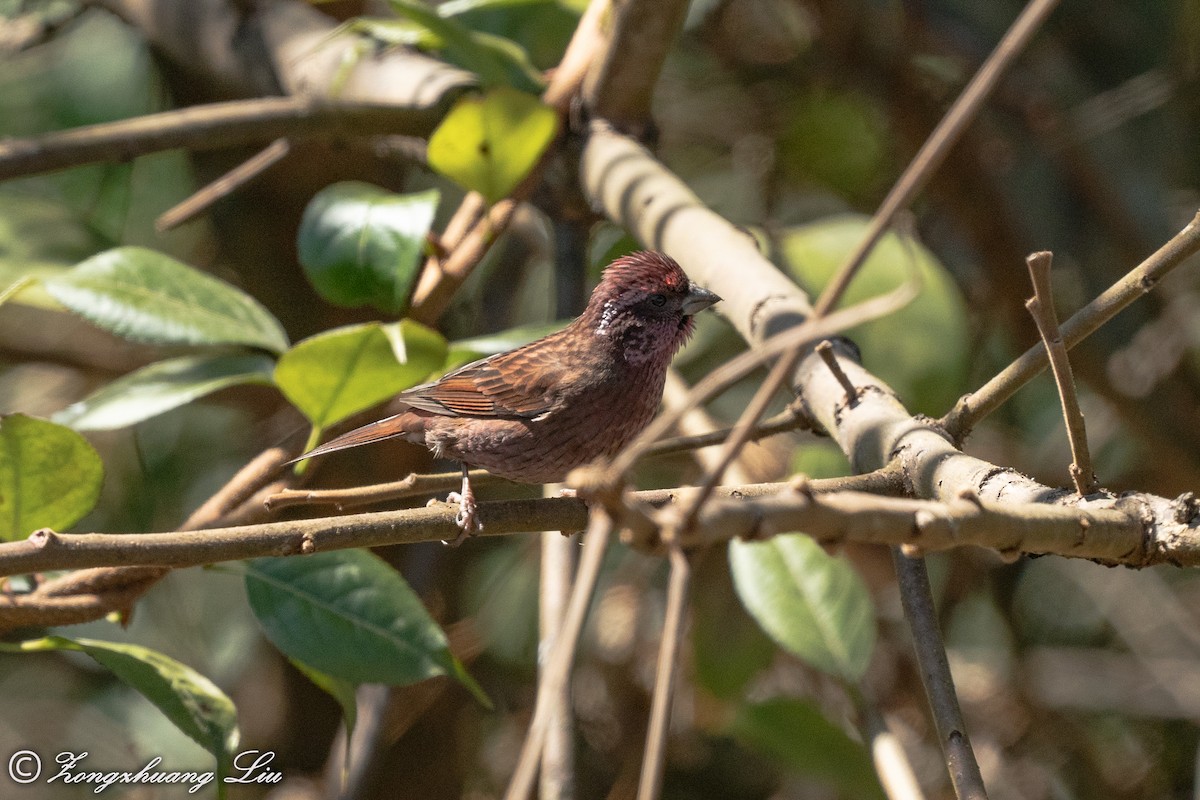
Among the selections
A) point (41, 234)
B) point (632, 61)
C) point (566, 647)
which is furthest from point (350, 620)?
point (41, 234)

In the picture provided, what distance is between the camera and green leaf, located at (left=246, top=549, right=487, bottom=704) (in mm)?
2715

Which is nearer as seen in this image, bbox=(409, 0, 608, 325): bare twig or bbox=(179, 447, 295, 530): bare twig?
bbox=(179, 447, 295, 530): bare twig

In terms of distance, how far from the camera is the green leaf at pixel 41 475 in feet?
8.07

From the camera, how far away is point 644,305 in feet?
11.8

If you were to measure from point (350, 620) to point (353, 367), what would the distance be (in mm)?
563

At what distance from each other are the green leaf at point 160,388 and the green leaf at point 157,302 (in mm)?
89

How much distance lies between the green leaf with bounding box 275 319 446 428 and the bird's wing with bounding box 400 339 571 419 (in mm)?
613

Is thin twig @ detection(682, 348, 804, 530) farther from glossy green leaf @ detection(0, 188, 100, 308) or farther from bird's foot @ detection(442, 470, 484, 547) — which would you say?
glossy green leaf @ detection(0, 188, 100, 308)

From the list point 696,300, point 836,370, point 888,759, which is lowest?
point 888,759

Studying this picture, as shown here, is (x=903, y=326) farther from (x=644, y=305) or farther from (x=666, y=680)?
(x=666, y=680)

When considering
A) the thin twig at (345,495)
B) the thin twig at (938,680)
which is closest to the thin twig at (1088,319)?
the thin twig at (938,680)

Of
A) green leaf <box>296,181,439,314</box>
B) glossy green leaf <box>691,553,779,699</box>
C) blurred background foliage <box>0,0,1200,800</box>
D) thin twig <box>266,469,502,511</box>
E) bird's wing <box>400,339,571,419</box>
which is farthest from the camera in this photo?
blurred background foliage <box>0,0,1200,800</box>

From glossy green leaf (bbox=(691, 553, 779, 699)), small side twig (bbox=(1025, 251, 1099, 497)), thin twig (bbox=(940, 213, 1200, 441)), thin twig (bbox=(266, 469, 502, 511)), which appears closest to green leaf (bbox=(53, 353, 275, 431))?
thin twig (bbox=(266, 469, 502, 511))

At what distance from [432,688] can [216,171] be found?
7.69ft
